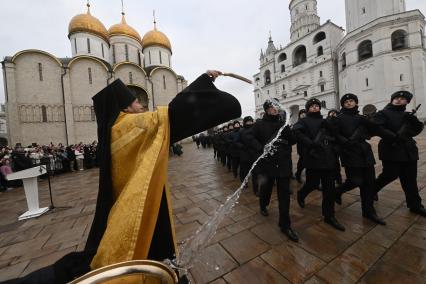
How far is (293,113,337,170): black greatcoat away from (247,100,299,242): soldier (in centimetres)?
23

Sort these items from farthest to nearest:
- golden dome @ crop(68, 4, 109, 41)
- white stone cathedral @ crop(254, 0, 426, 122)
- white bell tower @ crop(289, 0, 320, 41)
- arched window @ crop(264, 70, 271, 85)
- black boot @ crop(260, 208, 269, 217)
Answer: arched window @ crop(264, 70, 271, 85) → white bell tower @ crop(289, 0, 320, 41) → white stone cathedral @ crop(254, 0, 426, 122) → golden dome @ crop(68, 4, 109, 41) → black boot @ crop(260, 208, 269, 217)

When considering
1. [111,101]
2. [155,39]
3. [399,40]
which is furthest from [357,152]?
[399,40]

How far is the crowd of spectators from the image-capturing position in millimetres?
7851

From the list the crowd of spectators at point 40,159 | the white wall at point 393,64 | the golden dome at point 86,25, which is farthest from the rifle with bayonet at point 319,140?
the golden dome at point 86,25

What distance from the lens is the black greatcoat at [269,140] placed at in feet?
9.27

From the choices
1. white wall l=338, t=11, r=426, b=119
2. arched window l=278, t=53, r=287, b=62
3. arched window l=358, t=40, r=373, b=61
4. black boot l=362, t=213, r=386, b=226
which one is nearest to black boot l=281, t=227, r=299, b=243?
black boot l=362, t=213, r=386, b=226

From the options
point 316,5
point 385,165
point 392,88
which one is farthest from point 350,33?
point 385,165

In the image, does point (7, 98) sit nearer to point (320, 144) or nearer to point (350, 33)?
point (320, 144)

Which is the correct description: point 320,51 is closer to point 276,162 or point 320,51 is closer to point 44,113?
point 276,162

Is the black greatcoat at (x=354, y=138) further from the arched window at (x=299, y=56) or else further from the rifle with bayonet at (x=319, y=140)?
the arched window at (x=299, y=56)

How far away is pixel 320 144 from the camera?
289cm

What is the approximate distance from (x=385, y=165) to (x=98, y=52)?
109ft

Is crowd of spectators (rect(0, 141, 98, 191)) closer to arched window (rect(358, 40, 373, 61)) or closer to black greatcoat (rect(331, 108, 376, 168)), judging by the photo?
black greatcoat (rect(331, 108, 376, 168))

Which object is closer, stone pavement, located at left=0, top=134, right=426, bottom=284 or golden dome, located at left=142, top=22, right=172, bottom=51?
stone pavement, located at left=0, top=134, right=426, bottom=284
